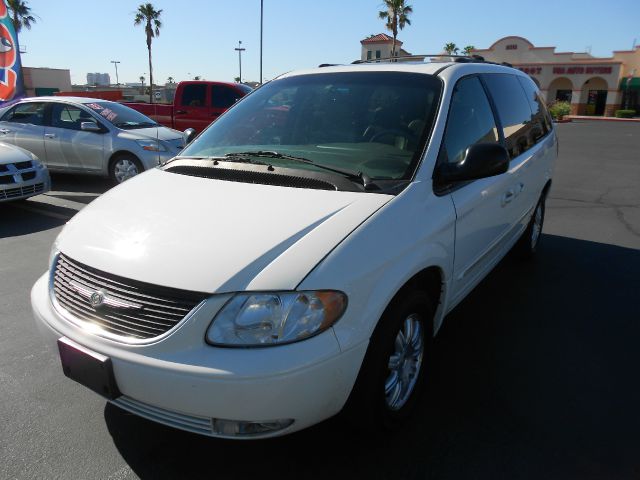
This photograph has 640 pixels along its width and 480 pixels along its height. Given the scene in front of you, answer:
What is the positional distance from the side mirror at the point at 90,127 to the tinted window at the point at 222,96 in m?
4.11

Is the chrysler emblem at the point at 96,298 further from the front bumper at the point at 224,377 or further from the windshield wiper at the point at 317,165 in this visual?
the windshield wiper at the point at 317,165

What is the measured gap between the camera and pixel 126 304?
2045 mm

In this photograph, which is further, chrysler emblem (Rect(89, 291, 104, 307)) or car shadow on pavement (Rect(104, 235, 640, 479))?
car shadow on pavement (Rect(104, 235, 640, 479))

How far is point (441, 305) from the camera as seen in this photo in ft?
9.27

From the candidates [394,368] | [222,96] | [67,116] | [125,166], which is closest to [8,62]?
[222,96]

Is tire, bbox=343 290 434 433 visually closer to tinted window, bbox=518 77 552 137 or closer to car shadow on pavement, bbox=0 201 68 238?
tinted window, bbox=518 77 552 137

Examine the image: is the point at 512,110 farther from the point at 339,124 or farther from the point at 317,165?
the point at 317,165

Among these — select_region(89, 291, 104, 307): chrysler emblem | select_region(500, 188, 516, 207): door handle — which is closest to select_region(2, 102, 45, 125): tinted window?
select_region(89, 291, 104, 307): chrysler emblem

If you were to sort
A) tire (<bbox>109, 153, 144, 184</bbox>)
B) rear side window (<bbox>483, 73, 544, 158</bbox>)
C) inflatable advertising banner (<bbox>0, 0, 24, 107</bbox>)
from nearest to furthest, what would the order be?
rear side window (<bbox>483, 73, 544, 158</bbox>)
tire (<bbox>109, 153, 144, 184</bbox>)
inflatable advertising banner (<bbox>0, 0, 24, 107</bbox>)

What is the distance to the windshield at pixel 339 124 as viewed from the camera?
9.27ft

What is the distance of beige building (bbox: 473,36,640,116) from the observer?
46.2 metres

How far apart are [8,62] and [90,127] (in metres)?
7.05

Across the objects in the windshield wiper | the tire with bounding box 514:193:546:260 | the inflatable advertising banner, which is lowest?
the tire with bounding box 514:193:546:260

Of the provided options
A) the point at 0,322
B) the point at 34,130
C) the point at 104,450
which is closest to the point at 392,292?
the point at 104,450
